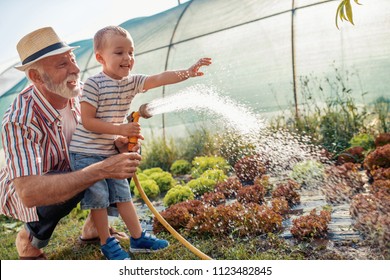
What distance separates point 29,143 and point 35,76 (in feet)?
1.21

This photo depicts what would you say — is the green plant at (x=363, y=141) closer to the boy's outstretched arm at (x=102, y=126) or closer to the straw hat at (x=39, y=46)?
the boy's outstretched arm at (x=102, y=126)

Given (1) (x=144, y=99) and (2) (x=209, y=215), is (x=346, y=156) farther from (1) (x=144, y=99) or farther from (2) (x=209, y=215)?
(1) (x=144, y=99)

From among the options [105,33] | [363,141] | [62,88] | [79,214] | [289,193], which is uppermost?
[105,33]

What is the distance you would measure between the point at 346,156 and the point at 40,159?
198 centimetres

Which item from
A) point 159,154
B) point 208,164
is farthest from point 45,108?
point 159,154

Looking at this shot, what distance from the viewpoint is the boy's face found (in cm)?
280

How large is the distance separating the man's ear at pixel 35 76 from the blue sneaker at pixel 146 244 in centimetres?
97

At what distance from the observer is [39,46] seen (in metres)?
2.96

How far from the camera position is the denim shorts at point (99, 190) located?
9.36 feet

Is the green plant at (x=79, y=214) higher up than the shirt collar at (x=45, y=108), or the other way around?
the shirt collar at (x=45, y=108)

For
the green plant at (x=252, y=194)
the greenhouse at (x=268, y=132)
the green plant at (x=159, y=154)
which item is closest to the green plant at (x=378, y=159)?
the greenhouse at (x=268, y=132)

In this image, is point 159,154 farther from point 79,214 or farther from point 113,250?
point 113,250

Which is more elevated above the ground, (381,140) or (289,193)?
(381,140)
